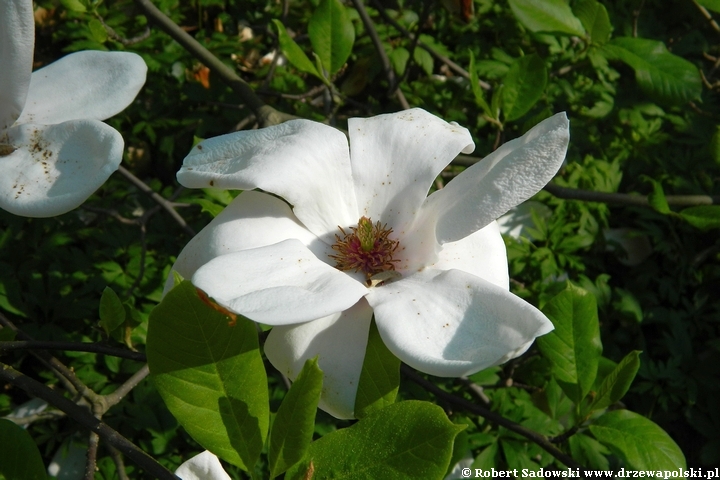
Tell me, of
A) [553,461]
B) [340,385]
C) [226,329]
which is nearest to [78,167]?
[226,329]

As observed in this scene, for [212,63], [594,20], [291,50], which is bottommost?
[212,63]

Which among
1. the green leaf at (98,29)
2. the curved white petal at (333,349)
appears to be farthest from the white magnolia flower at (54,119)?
the green leaf at (98,29)

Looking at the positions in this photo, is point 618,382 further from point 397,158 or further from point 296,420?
point 296,420

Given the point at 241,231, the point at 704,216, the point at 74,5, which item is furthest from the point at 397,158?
the point at 74,5

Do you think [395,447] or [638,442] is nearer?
[395,447]

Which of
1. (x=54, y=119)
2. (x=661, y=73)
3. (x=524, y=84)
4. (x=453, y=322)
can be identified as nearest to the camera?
(x=453, y=322)

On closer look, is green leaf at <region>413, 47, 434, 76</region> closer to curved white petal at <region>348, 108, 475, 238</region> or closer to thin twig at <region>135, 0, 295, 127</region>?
thin twig at <region>135, 0, 295, 127</region>

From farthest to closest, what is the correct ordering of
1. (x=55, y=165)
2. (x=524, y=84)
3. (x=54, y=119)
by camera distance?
(x=524, y=84)
(x=54, y=119)
(x=55, y=165)

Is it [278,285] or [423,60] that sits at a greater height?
[278,285]
